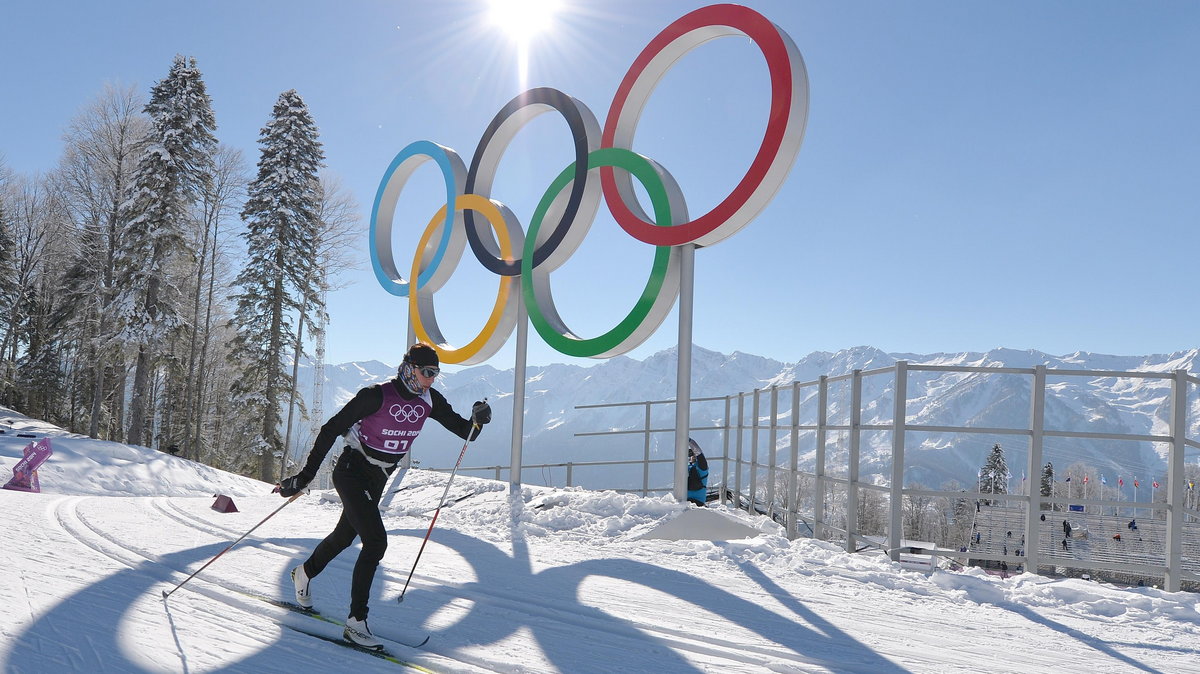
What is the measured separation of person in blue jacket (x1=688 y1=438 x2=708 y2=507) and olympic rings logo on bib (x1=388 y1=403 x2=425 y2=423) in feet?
25.7


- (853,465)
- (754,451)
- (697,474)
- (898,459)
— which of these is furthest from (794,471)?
(697,474)

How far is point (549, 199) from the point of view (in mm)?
11633

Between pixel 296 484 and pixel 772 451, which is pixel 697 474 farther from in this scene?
pixel 296 484

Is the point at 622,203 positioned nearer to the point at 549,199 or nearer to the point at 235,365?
the point at 549,199

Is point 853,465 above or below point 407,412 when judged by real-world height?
below

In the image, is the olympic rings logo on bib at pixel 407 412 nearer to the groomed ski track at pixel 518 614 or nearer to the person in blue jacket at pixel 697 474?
the groomed ski track at pixel 518 614

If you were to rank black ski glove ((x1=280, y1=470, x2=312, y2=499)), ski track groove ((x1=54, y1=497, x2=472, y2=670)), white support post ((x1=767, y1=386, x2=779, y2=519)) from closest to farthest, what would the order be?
ski track groove ((x1=54, y1=497, x2=472, y2=670)), black ski glove ((x1=280, y1=470, x2=312, y2=499)), white support post ((x1=767, y1=386, x2=779, y2=519))

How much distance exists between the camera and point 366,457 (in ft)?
15.2

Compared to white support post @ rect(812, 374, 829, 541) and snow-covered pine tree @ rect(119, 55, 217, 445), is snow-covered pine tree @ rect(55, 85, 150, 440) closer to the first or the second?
snow-covered pine tree @ rect(119, 55, 217, 445)

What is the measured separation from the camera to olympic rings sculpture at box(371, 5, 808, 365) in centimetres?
862

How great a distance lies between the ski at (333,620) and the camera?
14.1 feet

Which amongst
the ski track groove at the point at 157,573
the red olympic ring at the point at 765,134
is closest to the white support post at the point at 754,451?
the red olympic ring at the point at 765,134

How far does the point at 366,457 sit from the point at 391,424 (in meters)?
0.25

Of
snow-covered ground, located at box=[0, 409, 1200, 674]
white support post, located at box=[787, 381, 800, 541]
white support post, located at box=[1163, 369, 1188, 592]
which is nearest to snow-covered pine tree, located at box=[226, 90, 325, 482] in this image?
snow-covered ground, located at box=[0, 409, 1200, 674]
